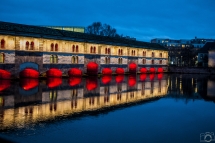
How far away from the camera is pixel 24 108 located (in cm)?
1958

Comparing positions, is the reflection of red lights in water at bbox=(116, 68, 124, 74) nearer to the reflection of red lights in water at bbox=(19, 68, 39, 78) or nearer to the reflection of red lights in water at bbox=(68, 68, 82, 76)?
the reflection of red lights in water at bbox=(68, 68, 82, 76)

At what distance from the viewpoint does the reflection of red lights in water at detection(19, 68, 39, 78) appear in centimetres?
4531

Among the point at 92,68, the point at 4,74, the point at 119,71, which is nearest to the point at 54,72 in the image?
the point at 4,74

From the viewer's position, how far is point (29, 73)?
46.0 meters

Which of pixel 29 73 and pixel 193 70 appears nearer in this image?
pixel 29 73

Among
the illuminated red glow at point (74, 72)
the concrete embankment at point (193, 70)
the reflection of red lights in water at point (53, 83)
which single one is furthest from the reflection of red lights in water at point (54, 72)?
the concrete embankment at point (193, 70)

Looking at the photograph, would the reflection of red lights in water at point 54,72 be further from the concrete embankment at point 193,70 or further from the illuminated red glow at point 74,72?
the concrete embankment at point 193,70

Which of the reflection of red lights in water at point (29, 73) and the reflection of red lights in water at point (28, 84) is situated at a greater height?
the reflection of red lights in water at point (29, 73)

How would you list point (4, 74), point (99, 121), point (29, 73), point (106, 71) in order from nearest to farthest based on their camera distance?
point (99, 121) < point (4, 74) < point (29, 73) < point (106, 71)

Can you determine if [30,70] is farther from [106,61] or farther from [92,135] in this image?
[92,135]

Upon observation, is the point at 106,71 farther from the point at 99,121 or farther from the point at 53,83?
the point at 99,121

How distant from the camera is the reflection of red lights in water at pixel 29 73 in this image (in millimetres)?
45312

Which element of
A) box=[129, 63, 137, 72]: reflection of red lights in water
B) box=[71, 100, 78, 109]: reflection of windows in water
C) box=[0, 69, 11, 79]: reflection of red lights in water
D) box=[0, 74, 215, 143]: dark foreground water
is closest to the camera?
box=[0, 74, 215, 143]: dark foreground water

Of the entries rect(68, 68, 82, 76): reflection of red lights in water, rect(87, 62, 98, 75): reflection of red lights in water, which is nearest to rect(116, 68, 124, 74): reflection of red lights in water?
rect(87, 62, 98, 75): reflection of red lights in water
